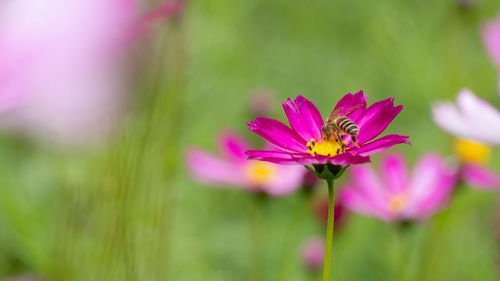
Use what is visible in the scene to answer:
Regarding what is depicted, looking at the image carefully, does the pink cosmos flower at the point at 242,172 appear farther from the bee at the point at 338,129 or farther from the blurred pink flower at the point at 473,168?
the bee at the point at 338,129

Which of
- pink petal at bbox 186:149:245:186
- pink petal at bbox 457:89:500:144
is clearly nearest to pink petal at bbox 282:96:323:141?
pink petal at bbox 457:89:500:144

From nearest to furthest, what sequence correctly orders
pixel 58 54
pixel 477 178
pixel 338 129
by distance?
pixel 58 54 → pixel 338 129 → pixel 477 178

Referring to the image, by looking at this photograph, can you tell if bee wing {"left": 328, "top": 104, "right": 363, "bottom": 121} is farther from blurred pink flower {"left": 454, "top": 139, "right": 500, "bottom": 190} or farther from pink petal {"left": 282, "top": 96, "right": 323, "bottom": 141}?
blurred pink flower {"left": 454, "top": 139, "right": 500, "bottom": 190}

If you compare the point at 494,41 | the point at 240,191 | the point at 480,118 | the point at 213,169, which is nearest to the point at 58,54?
the point at 480,118

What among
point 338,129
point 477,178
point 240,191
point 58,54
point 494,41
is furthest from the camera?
point 240,191

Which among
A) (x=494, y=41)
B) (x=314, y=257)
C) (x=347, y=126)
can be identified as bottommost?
(x=314, y=257)

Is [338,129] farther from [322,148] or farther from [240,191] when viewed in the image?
[240,191]

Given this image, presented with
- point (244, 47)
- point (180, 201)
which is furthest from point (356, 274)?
point (244, 47)

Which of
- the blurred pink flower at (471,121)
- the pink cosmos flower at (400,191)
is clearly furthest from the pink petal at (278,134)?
the pink cosmos flower at (400,191)
